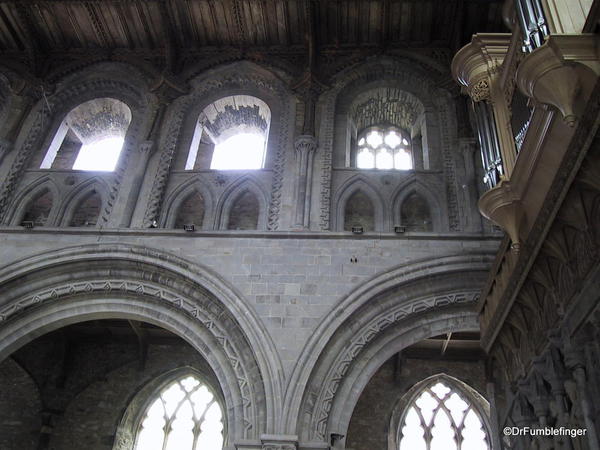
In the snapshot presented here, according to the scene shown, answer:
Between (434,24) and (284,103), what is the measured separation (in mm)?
3278

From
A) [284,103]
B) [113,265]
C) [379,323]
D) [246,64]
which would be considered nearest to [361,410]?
[379,323]

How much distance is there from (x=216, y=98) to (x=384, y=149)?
347 cm

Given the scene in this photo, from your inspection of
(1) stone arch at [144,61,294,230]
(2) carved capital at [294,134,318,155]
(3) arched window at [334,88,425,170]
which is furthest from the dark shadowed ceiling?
(2) carved capital at [294,134,318,155]

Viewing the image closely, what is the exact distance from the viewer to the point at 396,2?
10.9 m

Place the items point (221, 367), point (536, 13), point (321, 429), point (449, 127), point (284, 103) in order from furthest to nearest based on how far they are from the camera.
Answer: point (284, 103), point (449, 127), point (221, 367), point (321, 429), point (536, 13)

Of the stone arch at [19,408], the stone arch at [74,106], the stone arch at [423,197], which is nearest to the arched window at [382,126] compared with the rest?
the stone arch at [423,197]

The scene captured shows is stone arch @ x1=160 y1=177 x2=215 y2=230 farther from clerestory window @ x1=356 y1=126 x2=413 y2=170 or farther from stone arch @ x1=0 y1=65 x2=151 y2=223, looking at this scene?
clerestory window @ x1=356 y1=126 x2=413 y2=170

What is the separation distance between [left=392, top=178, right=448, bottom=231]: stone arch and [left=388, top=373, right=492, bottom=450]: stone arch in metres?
3.36

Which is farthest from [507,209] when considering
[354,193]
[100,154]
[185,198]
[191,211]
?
[100,154]

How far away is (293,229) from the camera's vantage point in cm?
900

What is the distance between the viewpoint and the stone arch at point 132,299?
808 centimetres

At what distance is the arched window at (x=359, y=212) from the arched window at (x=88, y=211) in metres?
4.23

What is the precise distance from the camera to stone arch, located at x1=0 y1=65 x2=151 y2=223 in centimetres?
1024

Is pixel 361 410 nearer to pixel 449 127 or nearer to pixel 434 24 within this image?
pixel 449 127
